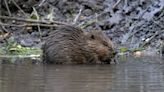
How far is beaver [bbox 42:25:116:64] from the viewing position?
795 centimetres

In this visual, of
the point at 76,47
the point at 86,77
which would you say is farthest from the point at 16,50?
the point at 86,77

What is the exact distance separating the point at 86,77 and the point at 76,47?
2.26 m

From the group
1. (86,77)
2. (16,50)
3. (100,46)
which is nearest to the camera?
(86,77)

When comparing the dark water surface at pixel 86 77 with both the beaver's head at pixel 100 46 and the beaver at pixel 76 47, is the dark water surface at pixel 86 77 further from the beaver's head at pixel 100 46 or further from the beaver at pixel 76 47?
the beaver at pixel 76 47

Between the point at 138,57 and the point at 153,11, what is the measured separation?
271cm

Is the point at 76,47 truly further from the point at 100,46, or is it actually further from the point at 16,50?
the point at 16,50

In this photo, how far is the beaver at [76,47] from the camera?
795cm

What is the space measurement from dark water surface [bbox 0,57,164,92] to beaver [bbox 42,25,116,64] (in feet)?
1.06

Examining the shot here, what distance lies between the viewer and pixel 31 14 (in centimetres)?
1178

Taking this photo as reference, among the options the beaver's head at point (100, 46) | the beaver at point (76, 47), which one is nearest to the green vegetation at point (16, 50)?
the beaver at point (76, 47)

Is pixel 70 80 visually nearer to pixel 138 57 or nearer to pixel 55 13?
pixel 138 57

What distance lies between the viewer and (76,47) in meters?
8.05

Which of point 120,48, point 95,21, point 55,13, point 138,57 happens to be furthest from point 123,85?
point 55,13

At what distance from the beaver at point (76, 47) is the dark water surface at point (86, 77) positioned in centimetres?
32
